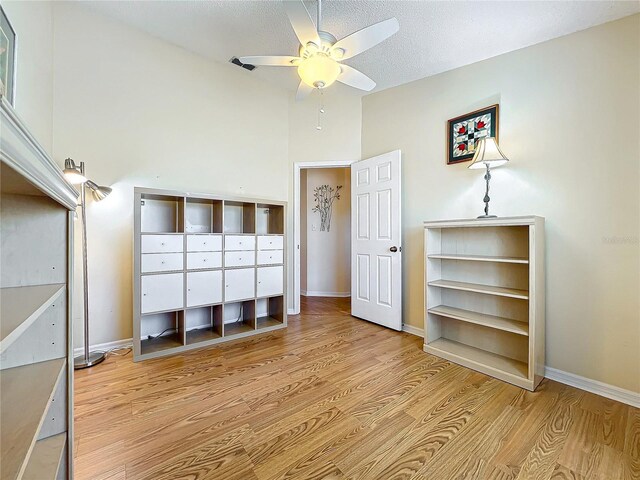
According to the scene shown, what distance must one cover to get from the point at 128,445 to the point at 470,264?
2693 mm

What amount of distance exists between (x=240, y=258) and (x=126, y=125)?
5.13 ft

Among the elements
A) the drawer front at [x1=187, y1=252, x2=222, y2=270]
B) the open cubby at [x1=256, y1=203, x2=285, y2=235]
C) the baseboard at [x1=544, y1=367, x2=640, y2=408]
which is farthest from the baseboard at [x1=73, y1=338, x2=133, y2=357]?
the baseboard at [x1=544, y1=367, x2=640, y2=408]

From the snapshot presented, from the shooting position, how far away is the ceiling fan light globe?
5.56ft

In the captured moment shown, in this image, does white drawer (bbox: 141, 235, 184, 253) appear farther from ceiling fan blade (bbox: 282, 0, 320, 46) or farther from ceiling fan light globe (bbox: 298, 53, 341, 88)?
ceiling fan blade (bbox: 282, 0, 320, 46)

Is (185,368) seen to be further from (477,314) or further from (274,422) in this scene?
(477,314)

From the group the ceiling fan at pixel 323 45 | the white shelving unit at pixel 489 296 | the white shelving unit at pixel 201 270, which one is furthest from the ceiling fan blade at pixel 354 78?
the white shelving unit at pixel 201 270

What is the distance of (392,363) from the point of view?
227cm

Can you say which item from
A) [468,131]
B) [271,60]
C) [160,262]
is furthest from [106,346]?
[468,131]

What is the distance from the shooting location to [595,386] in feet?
6.32

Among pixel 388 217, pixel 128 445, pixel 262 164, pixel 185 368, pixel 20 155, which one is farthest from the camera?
pixel 262 164

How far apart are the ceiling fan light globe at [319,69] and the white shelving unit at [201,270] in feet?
4.45

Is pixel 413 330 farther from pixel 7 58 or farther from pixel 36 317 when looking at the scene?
pixel 7 58

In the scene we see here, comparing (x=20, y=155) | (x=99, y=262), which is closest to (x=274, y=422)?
(x=20, y=155)

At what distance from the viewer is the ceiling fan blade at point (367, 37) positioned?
5.15 ft
